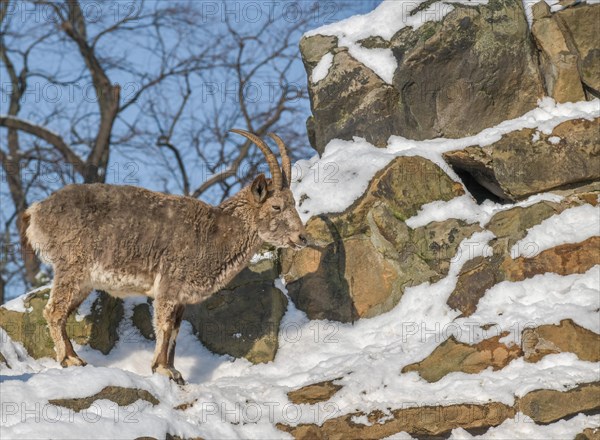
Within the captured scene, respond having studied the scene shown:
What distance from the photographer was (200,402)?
11.2m

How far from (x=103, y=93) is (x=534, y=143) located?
1275cm

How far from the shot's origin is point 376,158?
1414 cm

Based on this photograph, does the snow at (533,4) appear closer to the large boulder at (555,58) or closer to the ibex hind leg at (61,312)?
the large boulder at (555,58)

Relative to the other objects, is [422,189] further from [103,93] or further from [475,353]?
[103,93]

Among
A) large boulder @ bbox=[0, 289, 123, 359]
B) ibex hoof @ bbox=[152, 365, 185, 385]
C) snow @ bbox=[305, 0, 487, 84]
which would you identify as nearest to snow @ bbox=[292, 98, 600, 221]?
snow @ bbox=[305, 0, 487, 84]

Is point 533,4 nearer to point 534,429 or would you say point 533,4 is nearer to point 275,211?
point 275,211

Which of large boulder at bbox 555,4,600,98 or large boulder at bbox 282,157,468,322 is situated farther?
large boulder at bbox 555,4,600,98

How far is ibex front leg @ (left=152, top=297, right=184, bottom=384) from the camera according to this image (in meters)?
Answer: 12.0

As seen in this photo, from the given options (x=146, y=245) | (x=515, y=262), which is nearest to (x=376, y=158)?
(x=515, y=262)

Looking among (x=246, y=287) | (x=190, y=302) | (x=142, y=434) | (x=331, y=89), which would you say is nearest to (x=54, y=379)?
(x=142, y=434)

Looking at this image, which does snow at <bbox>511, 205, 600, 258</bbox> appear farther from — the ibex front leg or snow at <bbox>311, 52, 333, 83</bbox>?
snow at <bbox>311, 52, 333, 83</bbox>

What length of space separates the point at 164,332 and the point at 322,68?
5321mm

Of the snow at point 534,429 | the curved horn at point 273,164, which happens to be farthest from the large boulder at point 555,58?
the snow at point 534,429

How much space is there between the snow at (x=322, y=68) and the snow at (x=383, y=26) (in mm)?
304
